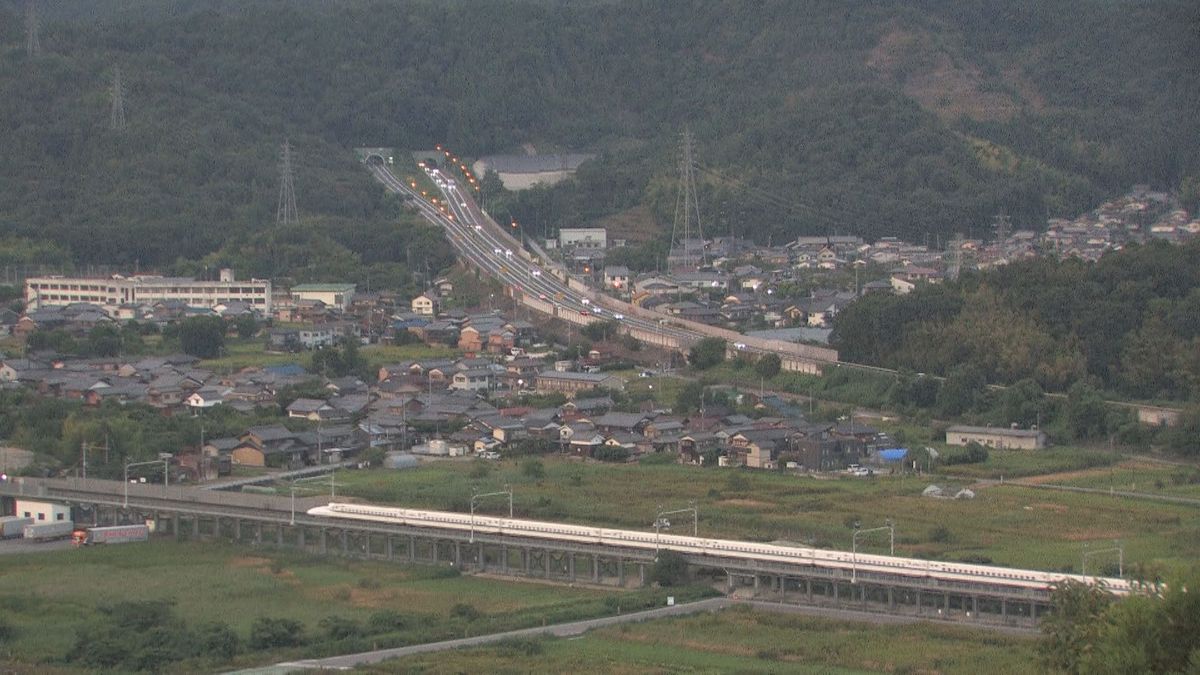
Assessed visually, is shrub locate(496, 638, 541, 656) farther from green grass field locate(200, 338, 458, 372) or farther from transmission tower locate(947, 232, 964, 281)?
transmission tower locate(947, 232, 964, 281)

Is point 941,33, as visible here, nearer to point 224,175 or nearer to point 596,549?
point 224,175

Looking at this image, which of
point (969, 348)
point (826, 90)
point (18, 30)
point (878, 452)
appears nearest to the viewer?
point (878, 452)

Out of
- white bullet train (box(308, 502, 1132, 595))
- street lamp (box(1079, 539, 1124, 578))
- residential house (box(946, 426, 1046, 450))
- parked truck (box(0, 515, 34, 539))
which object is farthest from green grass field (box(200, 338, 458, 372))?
street lamp (box(1079, 539, 1124, 578))

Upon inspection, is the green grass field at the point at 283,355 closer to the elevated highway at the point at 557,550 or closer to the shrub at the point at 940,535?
the elevated highway at the point at 557,550

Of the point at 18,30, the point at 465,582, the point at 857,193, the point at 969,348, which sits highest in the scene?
the point at 18,30

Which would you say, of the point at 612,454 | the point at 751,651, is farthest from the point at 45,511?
the point at 751,651

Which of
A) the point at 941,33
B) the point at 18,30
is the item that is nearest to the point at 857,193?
the point at 941,33
